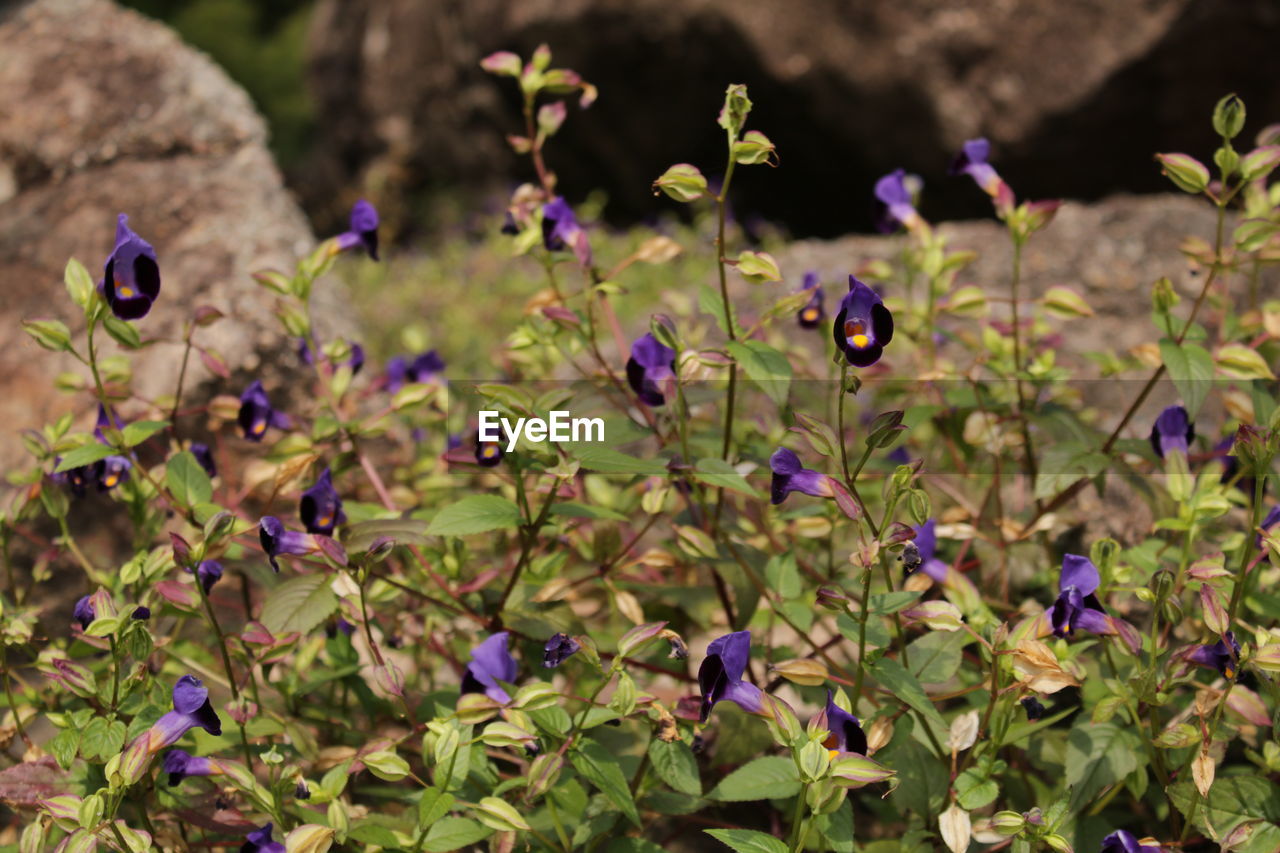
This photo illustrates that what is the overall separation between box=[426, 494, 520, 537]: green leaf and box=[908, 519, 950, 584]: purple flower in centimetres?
53

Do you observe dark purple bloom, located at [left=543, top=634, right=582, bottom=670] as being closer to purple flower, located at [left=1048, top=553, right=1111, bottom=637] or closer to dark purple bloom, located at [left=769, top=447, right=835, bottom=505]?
dark purple bloom, located at [left=769, top=447, right=835, bottom=505]

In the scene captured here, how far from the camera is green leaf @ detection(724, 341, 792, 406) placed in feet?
4.26

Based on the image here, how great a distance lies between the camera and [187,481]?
146cm

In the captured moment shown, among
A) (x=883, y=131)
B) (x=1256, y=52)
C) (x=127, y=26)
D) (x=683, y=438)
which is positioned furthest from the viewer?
(x=883, y=131)

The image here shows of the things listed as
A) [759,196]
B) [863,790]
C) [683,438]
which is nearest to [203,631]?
[683,438]

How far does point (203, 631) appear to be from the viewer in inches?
71.5

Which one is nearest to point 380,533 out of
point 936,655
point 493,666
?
point 493,666

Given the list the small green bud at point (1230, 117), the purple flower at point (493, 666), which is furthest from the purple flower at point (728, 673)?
the small green bud at point (1230, 117)

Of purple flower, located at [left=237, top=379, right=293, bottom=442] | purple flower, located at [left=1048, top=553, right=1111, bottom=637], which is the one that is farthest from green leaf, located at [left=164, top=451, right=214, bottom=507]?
purple flower, located at [left=1048, top=553, right=1111, bottom=637]

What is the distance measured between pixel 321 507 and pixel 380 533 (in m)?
0.11

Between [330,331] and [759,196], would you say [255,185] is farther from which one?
[759,196]

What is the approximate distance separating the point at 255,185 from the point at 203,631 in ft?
3.78

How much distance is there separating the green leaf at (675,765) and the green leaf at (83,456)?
2.49ft

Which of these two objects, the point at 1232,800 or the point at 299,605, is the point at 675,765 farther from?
the point at 1232,800
